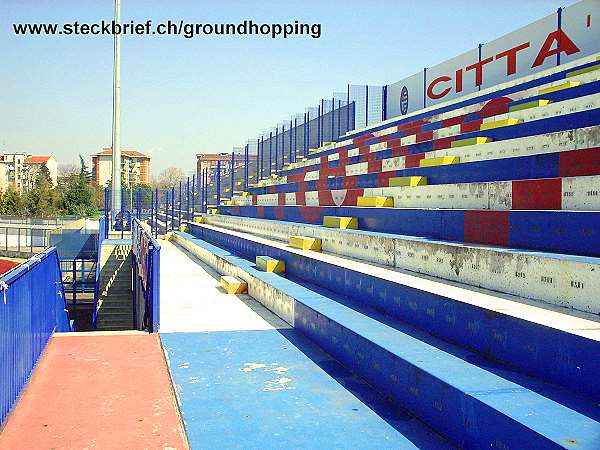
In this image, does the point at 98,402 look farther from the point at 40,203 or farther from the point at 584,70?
the point at 40,203

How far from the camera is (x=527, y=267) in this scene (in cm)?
332

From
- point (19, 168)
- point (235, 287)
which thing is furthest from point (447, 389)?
point (19, 168)

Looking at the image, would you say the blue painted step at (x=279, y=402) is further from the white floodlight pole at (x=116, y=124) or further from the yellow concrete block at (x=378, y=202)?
the white floodlight pole at (x=116, y=124)

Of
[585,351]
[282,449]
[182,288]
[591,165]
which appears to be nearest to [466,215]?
[591,165]

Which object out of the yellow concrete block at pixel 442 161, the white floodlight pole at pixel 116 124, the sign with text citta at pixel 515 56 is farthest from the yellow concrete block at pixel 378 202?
the white floodlight pole at pixel 116 124

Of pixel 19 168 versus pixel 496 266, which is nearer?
pixel 496 266

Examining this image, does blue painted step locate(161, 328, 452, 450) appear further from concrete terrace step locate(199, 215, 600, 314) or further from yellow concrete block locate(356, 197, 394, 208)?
yellow concrete block locate(356, 197, 394, 208)

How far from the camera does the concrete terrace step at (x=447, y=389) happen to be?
208 centimetres

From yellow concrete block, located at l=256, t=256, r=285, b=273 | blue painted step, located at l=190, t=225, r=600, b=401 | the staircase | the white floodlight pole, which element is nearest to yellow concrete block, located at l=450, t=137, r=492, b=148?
blue painted step, located at l=190, t=225, r=600, b=401

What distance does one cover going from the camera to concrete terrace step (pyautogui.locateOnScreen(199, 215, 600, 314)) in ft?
9.62

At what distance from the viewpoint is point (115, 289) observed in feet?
52.5

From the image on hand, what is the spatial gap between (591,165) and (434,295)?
1.53 meters

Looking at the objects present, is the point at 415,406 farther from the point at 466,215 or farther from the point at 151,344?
the point at 151,344

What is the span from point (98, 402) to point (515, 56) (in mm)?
9630
